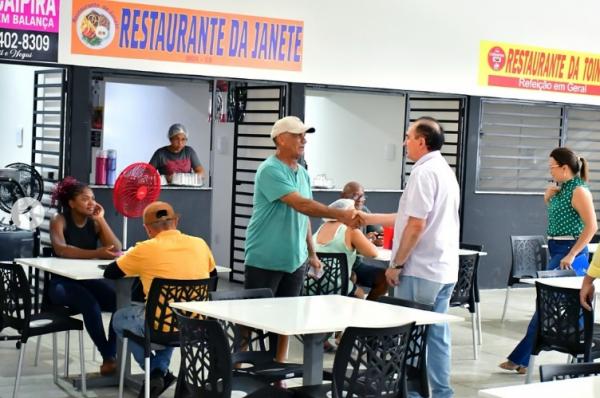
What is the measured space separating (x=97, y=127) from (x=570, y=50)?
604cm

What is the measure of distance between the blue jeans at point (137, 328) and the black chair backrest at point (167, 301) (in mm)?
270

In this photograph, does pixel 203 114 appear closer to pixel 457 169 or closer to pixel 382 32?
pixel 382 32

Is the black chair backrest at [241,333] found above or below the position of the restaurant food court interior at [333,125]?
below

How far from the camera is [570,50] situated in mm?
12992

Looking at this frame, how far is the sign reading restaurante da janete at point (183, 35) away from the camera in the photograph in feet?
31.0

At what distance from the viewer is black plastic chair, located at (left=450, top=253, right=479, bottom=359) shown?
27.3 ft

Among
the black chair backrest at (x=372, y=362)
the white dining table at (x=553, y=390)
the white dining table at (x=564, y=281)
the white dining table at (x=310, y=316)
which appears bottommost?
the black chair backrest at (x=372, y=362)

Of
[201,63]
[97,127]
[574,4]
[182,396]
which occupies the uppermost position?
[574,4]

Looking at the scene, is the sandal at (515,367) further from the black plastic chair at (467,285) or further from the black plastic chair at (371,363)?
the black plastic chair at (371,363)

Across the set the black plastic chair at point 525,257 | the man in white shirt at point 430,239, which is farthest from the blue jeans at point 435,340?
the black plastic chair at point 525,257

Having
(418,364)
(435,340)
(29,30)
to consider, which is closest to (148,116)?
(29,30)

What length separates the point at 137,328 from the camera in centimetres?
620

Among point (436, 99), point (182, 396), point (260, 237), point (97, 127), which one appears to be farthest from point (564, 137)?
point (182, 396)

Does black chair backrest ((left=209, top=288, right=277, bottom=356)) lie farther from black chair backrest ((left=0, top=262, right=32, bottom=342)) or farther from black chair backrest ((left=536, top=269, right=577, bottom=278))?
black chair backrest ((left=536, top=269, right=577, bottom=278))
